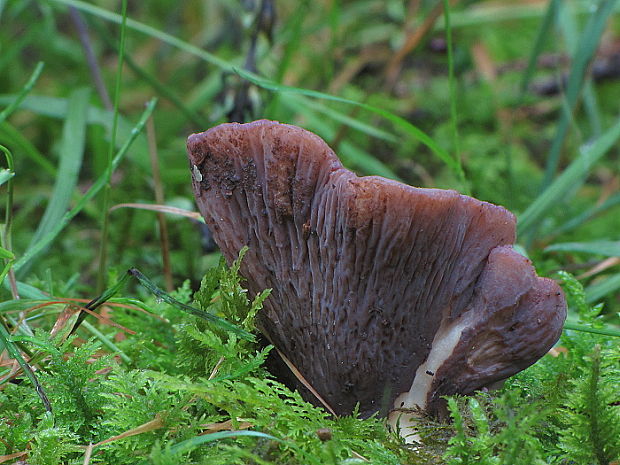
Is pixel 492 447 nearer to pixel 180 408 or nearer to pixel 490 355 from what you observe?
pixel 490 355

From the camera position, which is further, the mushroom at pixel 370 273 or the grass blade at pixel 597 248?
the grass blade at pixel 597 248

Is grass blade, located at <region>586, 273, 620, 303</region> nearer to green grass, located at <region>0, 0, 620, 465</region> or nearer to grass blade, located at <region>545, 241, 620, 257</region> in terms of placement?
green grass, located at <region>0, 0, 620, 465</region>

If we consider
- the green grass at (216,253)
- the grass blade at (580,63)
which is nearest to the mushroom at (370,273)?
the green grass at (216,253)

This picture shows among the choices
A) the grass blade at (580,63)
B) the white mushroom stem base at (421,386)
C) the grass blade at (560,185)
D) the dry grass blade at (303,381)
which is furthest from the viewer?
the grass blade at (580,63)

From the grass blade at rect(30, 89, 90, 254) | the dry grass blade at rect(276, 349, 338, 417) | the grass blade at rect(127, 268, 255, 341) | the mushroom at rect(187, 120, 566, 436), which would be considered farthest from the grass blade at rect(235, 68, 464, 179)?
the grass blade at rect(30, 89, 90, 254)

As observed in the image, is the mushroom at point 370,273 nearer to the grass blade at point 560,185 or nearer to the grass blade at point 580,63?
the grass blade at point 560,185
